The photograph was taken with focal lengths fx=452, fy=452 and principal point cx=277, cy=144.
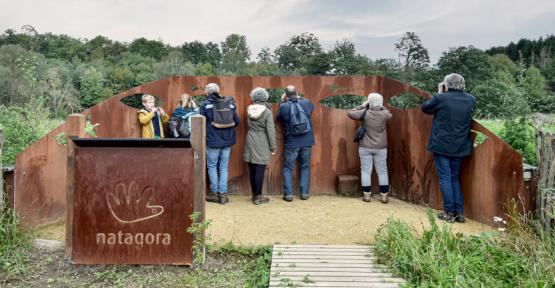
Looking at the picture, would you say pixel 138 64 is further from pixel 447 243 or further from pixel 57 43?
pixel 447 243

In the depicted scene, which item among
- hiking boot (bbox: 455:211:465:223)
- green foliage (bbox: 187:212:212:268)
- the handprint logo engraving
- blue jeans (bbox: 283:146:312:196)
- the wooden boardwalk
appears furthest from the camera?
blue jeans (bbox: 283:146:312:196)

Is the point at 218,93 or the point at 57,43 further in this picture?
the point at 57,43

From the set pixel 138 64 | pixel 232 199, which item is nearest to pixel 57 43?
pixel 138 64

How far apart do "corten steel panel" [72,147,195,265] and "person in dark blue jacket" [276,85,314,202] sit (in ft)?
8.49

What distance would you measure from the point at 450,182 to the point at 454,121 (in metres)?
0.77

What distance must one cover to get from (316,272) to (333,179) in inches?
129

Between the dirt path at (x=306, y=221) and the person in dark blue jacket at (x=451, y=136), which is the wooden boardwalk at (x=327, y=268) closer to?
the dirt path at (x=306, y=221)

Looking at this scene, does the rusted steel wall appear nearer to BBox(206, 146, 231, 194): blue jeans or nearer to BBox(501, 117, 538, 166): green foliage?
BBox(206, 146, 231, 194): blue jeans

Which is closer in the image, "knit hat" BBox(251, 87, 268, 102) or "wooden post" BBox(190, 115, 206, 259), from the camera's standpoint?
"wooden post" BBox(190, 115, 206, 259)

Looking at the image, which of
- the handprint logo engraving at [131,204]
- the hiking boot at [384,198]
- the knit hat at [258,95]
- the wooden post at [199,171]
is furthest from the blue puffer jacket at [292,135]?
the handprint logo engraving at [131,204]

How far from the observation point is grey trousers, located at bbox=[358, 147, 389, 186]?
6586mm

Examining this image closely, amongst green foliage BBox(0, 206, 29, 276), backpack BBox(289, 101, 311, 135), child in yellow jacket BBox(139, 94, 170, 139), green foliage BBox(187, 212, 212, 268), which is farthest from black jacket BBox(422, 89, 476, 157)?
green foliage BBox(0, 206, 29, 276)

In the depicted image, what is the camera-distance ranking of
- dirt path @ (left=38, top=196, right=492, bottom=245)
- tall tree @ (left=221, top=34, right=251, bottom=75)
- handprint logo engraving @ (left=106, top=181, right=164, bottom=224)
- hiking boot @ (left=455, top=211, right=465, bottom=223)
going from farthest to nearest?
tall tree @ (left=221, top=34, right=251, bottom=75)
hiking boot @ (left=455, top=211, right=465, bottom=223)
dirt path @ (left=38, top=196, right=492, bottom=245)
handprint logo engraving @ (left=106, top=181, right=164, bottom=224)

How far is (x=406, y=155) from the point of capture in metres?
6.68
